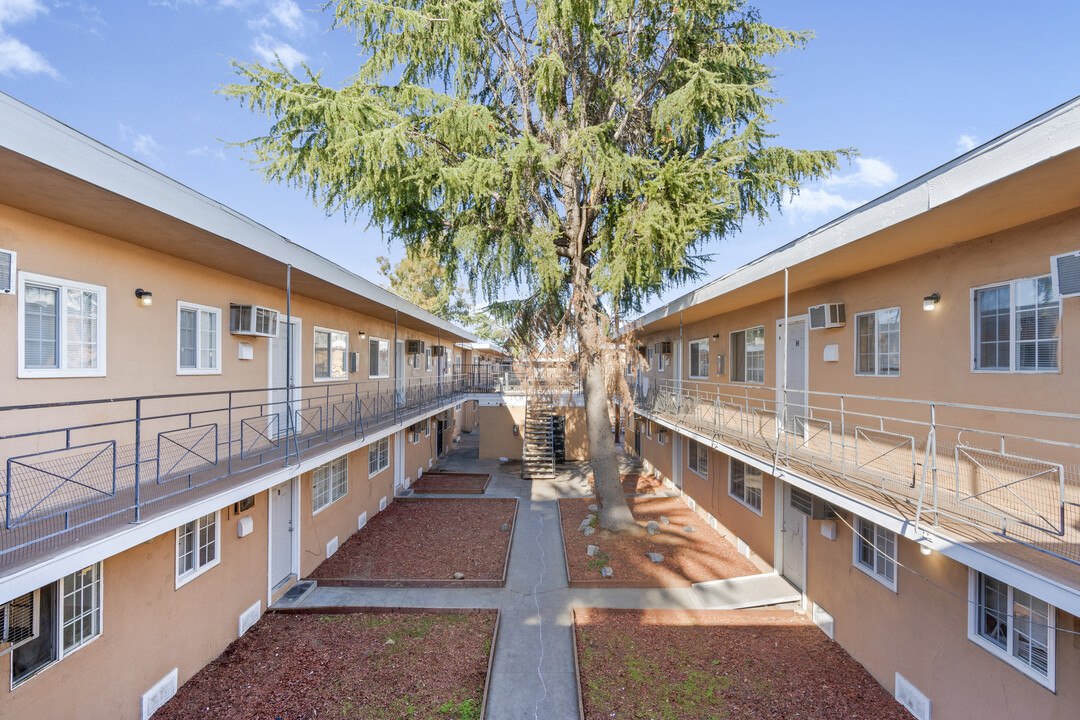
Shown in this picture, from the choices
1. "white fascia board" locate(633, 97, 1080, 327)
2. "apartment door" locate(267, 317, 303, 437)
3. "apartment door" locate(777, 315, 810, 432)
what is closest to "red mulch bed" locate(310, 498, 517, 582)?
"apartment door" locate(267, 317, 303, 437)

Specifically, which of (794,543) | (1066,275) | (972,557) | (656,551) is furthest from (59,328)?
(794,543)

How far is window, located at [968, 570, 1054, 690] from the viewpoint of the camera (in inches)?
190

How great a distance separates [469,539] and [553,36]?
13.8m

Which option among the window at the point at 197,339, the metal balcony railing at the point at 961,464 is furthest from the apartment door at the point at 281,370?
the metal balcony railing at the point at 961,464

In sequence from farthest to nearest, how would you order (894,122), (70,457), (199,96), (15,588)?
1. (894,122)
2. (199,96)
3. (70,457)
4. (15,588)

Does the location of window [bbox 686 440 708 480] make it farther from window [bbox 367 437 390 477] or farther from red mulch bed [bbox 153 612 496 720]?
window [bbox 367 437 390 477]

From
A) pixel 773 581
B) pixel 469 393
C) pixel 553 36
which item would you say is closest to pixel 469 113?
pixel 553 36

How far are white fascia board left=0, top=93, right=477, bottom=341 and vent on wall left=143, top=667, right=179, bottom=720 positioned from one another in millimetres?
6176

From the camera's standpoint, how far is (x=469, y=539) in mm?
12680

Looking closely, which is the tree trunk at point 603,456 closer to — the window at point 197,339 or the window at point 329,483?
the window at point 329,483

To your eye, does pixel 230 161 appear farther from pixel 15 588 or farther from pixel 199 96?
pixel 15 588

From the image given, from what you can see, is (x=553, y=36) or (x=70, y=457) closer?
(x=70, y=457)

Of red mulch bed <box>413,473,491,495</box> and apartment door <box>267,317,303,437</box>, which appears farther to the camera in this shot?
red mulch bed <box>413,473,491,495</box>

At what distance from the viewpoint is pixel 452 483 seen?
18.9m
